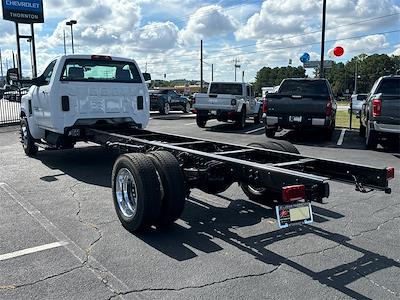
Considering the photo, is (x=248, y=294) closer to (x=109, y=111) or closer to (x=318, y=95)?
(x=109, y=111)

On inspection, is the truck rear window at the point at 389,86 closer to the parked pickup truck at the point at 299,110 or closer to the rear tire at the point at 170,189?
the parked pickup truck at the point at 299,110

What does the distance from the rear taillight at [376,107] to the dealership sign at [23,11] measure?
66.0 feet

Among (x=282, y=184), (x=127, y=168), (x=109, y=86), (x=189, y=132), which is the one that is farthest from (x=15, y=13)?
(x=282, y=184)

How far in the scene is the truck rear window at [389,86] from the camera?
11266 millimetres

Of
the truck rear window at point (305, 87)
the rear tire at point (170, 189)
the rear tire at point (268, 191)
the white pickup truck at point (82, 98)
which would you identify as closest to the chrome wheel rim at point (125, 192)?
the rear tire at point (170, 189)

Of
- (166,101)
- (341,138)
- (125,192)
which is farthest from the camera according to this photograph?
(166,101)

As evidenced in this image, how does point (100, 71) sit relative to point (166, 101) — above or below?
above

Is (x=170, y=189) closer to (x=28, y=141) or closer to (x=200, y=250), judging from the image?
(x=200, y=250)

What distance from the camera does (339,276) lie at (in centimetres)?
376

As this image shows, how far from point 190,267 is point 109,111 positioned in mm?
5574

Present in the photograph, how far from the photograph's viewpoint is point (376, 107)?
1060cm

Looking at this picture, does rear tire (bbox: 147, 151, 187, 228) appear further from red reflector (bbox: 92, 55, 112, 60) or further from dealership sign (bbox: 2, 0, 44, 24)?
dealership sign (bbox: 2, 0, 44, 24)

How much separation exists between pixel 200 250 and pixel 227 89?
1409cm

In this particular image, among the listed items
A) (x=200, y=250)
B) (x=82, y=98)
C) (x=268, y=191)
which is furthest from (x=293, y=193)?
(x=82, y=98)
